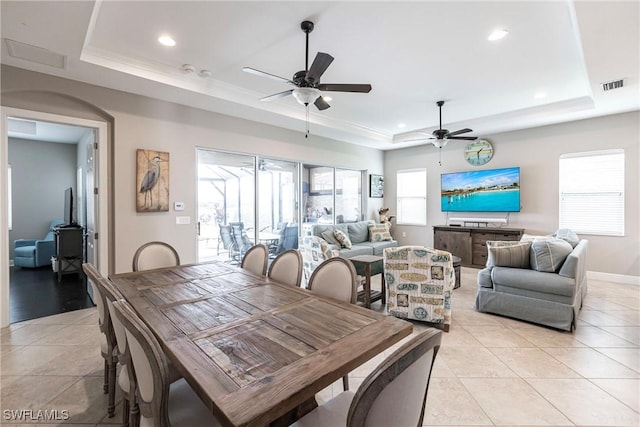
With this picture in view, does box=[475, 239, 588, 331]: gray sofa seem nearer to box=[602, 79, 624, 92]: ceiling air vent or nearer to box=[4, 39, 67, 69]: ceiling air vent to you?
box=[602, 79, 624, 92]: ceiling air vent

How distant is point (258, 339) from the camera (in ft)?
4.38

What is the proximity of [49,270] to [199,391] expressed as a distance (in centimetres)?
706

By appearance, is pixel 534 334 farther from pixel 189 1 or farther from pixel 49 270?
pixel 49 270

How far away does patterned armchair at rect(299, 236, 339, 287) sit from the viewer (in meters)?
4.08

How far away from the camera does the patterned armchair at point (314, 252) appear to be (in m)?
4.08

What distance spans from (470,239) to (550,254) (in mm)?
2992

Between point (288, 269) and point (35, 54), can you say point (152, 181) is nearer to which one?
point (35, 54)

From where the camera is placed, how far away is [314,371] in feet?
3.58

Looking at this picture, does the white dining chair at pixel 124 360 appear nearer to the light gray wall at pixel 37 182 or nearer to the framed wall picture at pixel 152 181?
the framed wall picture at pixel 152 181

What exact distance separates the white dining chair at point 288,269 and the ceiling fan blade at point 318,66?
155 centimetres

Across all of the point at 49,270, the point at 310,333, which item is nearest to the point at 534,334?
the point at 310,333

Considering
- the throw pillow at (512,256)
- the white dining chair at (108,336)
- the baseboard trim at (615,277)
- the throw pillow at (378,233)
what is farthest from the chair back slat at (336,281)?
the baseboard trim at (615,277)

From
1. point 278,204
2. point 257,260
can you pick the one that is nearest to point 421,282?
point 257,260

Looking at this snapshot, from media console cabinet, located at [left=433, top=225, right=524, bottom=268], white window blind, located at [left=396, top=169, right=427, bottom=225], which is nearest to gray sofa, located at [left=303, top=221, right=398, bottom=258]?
media console cabinet, located at [left=433, top=225, right=524, bottom=268]
